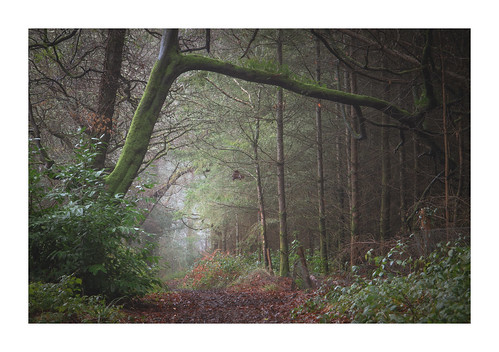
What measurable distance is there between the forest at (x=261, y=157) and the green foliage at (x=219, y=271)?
104 centimetres

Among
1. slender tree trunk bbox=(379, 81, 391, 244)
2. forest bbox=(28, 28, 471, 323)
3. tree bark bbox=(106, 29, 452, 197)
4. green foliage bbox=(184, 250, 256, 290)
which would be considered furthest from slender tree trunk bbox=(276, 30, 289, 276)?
tree bark bbox=(106, 29, 452, 197)

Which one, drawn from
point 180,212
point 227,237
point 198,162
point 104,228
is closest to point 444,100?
point 104,228

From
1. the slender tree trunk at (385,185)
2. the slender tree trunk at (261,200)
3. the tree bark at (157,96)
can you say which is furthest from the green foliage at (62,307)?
the slender tree trunk at (261,200)

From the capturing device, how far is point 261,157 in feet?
27.4

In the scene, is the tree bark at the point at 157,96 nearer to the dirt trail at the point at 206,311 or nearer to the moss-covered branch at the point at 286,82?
the moss-covered branch at the point at 286,82

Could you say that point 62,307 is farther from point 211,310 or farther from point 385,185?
point 385,185

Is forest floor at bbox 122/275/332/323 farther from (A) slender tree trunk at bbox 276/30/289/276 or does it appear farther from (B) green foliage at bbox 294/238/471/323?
(A) slender tree trunk at bbox 276/30/289/276

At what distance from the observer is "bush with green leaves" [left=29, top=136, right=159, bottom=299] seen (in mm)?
3500

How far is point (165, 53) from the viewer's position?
14.8ft

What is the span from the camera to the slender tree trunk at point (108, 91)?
5.35 meters

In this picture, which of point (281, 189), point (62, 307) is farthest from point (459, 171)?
point (281, 189)
